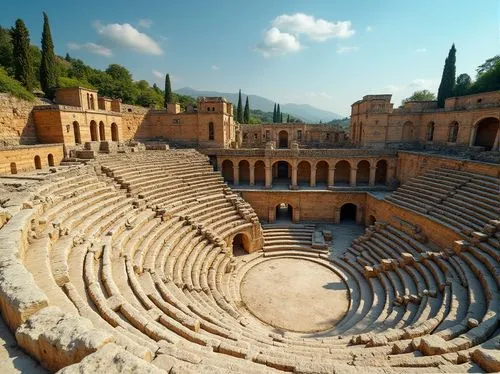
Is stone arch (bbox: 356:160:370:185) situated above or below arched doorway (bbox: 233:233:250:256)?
above

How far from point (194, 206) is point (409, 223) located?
506 inches

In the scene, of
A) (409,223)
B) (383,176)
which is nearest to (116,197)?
(409,223)

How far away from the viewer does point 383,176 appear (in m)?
24.7

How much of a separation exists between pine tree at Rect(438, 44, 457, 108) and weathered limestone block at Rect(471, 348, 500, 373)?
99.2ft

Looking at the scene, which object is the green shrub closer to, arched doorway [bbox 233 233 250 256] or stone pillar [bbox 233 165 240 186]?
stone pillar [bbox 233 165 240 186]

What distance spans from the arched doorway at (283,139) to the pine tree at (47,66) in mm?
25870

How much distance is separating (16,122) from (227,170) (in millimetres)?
15412

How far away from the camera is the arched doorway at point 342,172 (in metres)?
24.9

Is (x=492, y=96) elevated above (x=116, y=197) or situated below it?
above

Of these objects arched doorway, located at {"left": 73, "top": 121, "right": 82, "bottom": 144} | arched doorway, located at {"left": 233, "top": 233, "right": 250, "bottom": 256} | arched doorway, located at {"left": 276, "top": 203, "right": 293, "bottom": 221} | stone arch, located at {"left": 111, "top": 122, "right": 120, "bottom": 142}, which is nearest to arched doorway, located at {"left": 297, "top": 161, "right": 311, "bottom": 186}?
arched doorway, located at {"left": 276, "top": 203, "right": 293, "bottom": 221}

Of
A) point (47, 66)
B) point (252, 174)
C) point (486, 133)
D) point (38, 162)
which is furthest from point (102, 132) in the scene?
point (486, 133)

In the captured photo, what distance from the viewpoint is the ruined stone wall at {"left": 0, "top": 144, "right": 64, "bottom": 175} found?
13.2 meters

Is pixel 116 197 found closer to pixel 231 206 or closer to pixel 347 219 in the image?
pixel 231 206

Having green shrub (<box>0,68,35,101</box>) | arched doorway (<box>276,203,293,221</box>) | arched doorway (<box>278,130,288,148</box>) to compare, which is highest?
green shrub (<box>0,68,35,101</box>)
